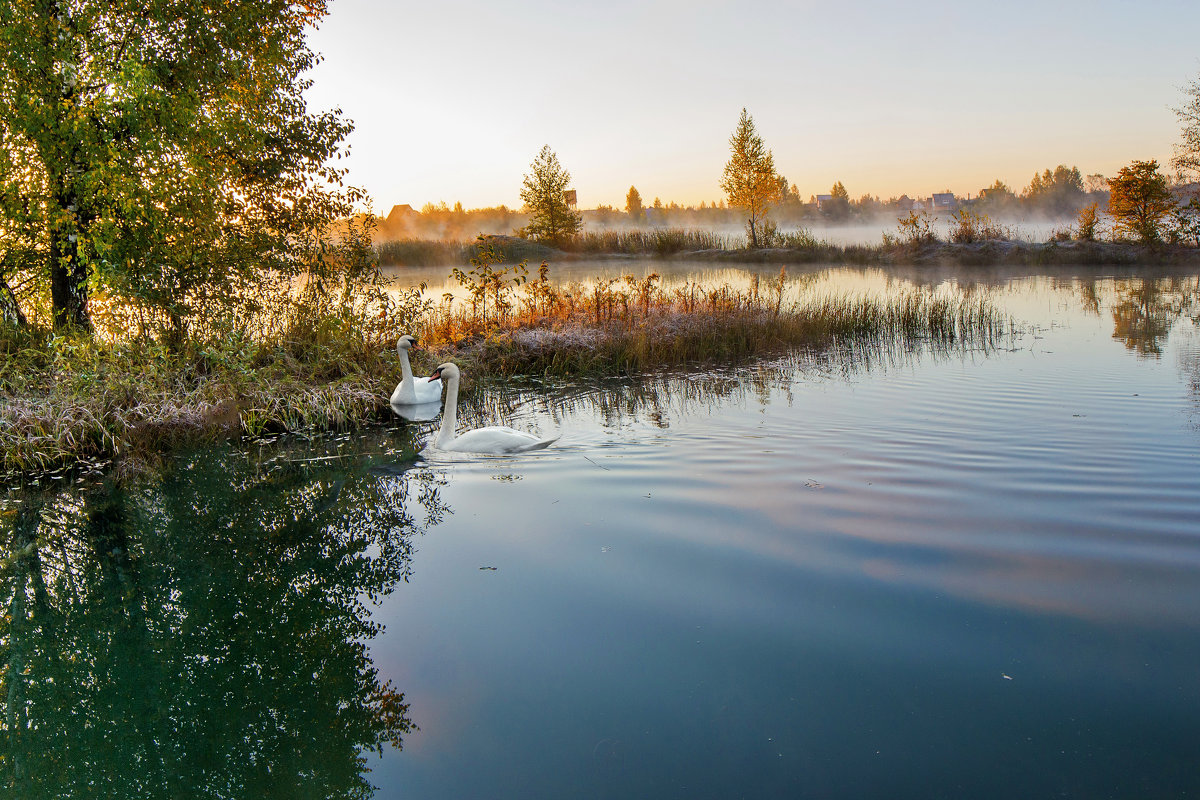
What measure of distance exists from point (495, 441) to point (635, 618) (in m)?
3.72

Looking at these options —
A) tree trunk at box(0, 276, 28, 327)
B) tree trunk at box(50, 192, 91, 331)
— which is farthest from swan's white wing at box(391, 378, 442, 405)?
tree trunk at box(0, 276, 28, 327)

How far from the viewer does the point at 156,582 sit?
5281mm

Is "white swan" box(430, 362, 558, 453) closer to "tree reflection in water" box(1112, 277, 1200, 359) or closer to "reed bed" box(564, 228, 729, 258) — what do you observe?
"tree reflection in water" box(1112, 277, 1200, 359)

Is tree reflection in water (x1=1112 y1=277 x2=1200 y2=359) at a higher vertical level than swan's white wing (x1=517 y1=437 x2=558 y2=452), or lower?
higher

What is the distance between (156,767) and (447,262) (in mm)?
42125

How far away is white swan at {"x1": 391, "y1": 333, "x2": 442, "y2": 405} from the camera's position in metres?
9.59

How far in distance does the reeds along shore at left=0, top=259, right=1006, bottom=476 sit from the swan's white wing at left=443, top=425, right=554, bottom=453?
245 centimetres

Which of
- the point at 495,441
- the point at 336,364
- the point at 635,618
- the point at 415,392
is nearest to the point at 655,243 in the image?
the point at 336,364

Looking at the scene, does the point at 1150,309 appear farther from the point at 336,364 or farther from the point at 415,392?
the point at 336,364

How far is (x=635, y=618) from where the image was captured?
4.35 m

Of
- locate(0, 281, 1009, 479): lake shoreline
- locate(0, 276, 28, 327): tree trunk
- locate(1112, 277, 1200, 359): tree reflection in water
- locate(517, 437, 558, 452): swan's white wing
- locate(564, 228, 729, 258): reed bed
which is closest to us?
locate(517, 437, 558, 452): swan's white wing

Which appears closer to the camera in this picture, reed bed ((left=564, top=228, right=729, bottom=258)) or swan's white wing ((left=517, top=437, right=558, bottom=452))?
swan's white wing ((left=517, top=437, right=558, bottom=452))

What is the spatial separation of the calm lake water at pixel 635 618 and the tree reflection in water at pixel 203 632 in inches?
0.9

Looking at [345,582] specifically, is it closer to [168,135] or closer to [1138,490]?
[1138,490]
